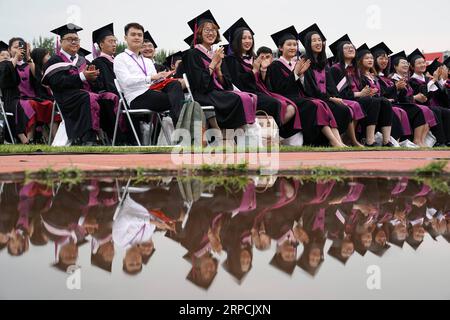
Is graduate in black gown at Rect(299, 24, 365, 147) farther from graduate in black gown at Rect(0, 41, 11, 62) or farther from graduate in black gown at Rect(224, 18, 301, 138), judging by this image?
graduate in black gown at Rect(0, 41, 11, 62)

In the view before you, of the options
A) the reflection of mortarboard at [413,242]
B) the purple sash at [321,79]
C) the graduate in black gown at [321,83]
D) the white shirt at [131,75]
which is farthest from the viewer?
the purple sash at [321,79]

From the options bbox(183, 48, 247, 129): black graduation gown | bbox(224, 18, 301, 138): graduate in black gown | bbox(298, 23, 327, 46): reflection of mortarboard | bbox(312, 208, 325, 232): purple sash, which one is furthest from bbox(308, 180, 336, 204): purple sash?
bbox(298, 23, 327, 46): reflection of mortarboard

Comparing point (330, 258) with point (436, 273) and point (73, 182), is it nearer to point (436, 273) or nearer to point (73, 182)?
point (436, 273)

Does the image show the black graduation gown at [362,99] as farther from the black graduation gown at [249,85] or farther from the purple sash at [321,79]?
the black graduation gown at [249,85]

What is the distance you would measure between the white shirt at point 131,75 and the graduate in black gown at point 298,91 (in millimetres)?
2091

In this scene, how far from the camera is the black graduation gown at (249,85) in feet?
30.9

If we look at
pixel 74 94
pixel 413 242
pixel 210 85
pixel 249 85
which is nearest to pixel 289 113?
pixel 249 85

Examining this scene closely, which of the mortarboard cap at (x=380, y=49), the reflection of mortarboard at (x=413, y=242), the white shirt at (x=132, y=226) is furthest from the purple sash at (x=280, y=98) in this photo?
the reflection of mortarboard at (x=413, y=242)

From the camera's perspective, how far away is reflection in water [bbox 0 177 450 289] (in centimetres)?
180

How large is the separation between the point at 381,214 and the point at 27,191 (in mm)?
1603

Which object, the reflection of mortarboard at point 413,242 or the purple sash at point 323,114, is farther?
the purple sash at point 323,114

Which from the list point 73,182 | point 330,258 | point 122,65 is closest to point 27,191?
point 73,182

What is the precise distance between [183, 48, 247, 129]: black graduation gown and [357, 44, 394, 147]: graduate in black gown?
9.48 feet
